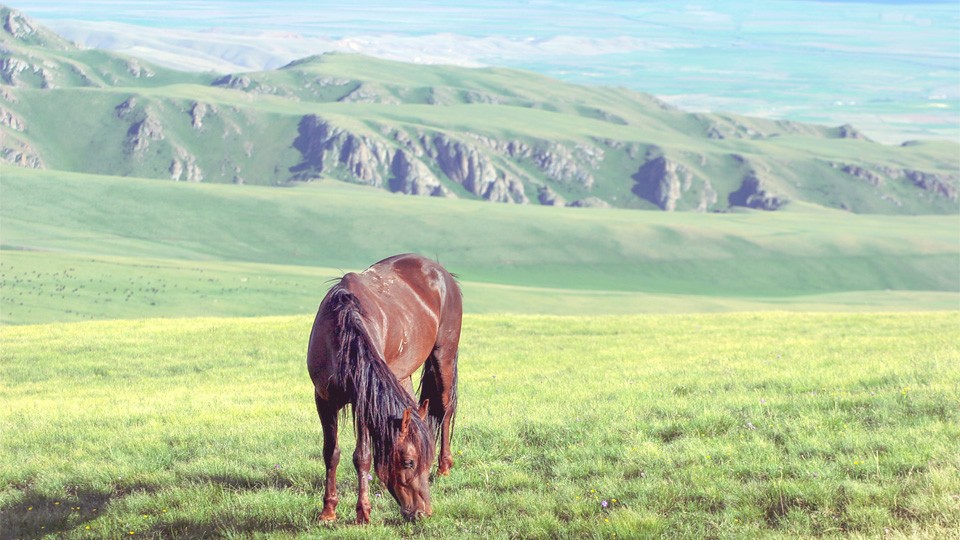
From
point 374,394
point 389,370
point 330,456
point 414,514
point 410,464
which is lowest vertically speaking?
point 414,514

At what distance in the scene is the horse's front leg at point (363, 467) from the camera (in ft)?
32.8

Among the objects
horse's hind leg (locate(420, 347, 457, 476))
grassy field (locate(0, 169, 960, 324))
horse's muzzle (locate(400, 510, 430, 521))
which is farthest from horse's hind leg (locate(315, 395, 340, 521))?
grassy field (locate(0, 169, 960, 324))

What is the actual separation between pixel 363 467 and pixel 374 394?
89 centimetres

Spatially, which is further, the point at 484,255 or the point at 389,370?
the point at 484,255

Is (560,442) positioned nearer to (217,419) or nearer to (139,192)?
(217,419)

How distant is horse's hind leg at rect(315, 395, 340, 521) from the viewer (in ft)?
34.4

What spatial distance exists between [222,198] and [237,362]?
587ft

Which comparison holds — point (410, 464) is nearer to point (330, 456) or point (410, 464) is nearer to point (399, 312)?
point (330, 456)

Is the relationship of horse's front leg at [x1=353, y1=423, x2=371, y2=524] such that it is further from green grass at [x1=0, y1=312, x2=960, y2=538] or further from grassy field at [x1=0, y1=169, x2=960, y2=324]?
grassy field at [x1=0, y1=169, x2=960, y2=324]

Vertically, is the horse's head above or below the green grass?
above

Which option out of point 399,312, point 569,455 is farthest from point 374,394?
point 569,455

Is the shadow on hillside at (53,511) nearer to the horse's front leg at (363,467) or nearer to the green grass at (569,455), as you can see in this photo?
the green grass at (569,455)

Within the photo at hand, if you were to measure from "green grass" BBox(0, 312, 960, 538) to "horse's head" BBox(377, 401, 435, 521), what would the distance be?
17.5 inches

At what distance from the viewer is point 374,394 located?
31.8 ft
